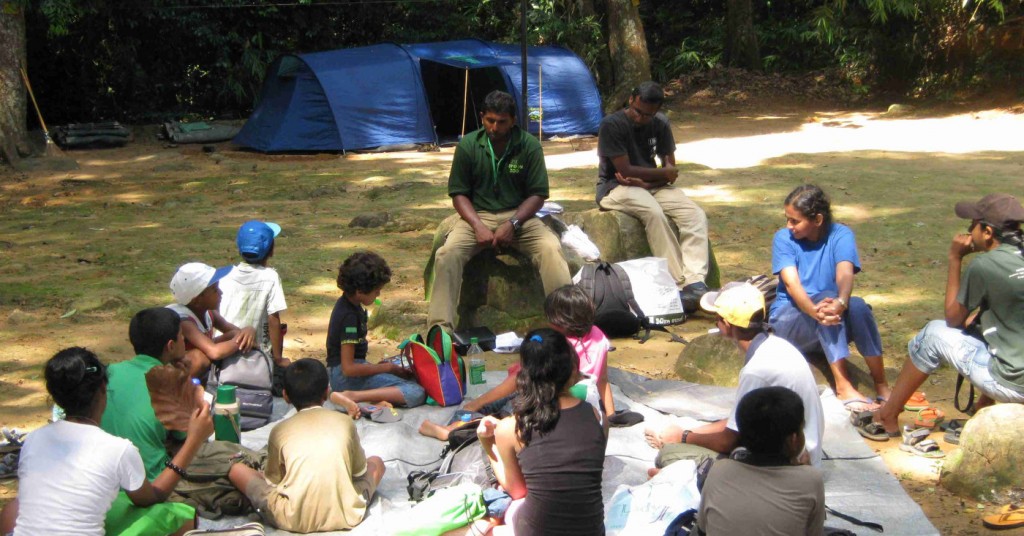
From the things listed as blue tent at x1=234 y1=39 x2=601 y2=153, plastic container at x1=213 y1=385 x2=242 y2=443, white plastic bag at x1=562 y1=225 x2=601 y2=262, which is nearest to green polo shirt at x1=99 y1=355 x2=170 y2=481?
plastic container at x1=213 y1=385 x2=242 y2=443

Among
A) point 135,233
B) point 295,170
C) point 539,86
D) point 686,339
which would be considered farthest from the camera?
point 539,86

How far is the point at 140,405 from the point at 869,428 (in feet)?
10.8

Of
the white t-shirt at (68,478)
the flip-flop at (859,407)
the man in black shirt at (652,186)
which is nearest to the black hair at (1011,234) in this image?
the flip-flop at (859,407)

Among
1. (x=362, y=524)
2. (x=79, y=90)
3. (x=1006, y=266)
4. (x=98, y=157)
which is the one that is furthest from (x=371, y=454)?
(x=79, y=90)

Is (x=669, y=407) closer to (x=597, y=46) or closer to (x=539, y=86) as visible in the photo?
(x=539, y=86)

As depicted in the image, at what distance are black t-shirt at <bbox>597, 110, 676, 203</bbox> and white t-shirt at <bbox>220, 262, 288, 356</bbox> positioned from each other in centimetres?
313

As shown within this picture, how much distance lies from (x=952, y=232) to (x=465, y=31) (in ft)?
45.6

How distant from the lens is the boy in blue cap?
5188mm

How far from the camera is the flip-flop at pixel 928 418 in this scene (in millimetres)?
4957

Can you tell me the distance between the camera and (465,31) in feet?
69.3

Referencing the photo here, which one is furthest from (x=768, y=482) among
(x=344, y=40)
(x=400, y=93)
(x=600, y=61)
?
(x=344, y=40)

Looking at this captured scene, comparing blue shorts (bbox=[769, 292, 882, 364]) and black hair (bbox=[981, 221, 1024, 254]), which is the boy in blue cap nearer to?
blue shorts (bbox=[769, 292, 882, 364])

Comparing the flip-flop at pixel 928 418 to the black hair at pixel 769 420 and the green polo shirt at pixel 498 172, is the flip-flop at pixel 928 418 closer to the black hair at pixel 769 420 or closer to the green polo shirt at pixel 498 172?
the black hair at pixel 769 420

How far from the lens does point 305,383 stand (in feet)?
12.9
